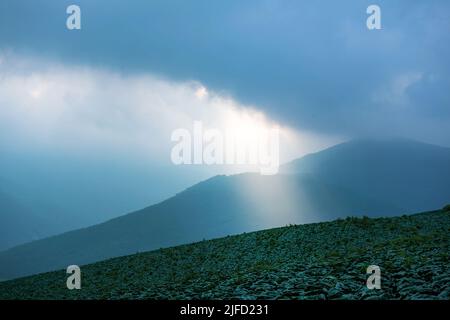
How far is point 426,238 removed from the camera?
25125 mm

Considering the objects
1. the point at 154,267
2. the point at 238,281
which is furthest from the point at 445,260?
the point at 154,267

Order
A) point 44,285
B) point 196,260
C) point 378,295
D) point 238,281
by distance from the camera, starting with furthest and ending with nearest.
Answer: point 44,285, point 196,260, point 238,281, point 378,295

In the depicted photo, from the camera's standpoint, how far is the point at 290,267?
63.8 feet

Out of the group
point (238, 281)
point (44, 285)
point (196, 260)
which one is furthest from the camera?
point (44, 285)

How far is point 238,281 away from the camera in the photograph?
17.8 m

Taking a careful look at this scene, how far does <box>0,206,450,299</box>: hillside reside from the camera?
1469 centimetres

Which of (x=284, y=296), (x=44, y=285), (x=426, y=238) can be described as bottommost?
(x=44, y=285)

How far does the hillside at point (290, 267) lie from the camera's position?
14688 mm

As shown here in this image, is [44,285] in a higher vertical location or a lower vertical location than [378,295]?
lower
